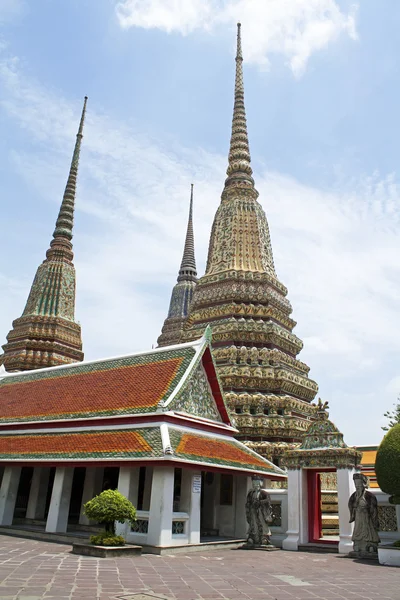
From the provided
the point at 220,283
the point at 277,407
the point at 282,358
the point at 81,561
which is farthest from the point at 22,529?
the point at 220,283

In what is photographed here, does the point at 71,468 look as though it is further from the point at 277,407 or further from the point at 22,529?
the point at 277,407

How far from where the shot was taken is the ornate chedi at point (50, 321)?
31.7 metres

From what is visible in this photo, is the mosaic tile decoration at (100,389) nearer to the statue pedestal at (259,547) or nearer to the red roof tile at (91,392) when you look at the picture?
the red roof tile at (91,392)

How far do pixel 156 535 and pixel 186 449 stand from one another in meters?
2.14

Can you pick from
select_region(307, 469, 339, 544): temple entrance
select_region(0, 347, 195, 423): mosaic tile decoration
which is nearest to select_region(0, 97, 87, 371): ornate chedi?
select_region(0, 347, 195, 423): mosaic tile decoration

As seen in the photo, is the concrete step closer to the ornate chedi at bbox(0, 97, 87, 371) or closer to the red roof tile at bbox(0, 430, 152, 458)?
the red roof tile at bbox(0, 430, 152, 458)

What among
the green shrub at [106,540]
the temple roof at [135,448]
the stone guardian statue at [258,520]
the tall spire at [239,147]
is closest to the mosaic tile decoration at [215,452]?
the temple roof at [135,448]

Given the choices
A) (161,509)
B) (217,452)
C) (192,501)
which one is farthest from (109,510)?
(217,452)

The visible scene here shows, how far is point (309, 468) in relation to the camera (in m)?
15.4

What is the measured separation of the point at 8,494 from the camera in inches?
631

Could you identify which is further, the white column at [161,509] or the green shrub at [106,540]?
the white column at [161,509]

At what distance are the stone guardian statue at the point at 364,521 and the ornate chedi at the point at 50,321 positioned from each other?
22175mm

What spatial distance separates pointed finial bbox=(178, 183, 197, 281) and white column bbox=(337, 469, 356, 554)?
32380 millimetres

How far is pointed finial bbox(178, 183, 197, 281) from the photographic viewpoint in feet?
151
